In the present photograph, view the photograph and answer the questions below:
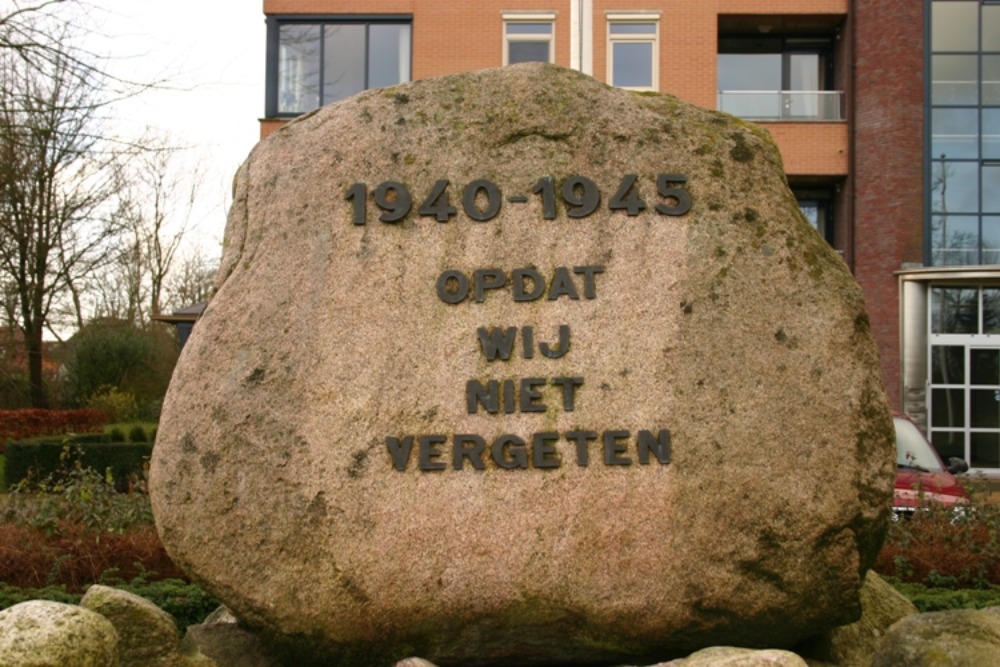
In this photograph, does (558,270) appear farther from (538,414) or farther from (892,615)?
(892,615)

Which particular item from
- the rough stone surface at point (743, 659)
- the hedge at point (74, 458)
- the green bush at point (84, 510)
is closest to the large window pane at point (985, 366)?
the hedge at point (74, 458)

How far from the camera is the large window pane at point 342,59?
72.5 ft

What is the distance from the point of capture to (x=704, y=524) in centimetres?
484

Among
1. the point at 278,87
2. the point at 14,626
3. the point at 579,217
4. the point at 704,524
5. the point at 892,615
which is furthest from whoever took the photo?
the point at 278,87

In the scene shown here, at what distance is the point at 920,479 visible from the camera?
9.20 metres

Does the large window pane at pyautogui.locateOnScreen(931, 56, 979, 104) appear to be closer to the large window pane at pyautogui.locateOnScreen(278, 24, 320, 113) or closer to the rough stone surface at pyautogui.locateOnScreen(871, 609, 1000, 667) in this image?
the large window pane at pyautogui.locateOnScreen(278, 24, 320, 113)

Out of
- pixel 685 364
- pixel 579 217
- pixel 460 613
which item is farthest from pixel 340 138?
pixel 460 613

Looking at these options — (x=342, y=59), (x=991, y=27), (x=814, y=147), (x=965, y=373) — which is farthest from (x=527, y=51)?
(x=965, y=373)

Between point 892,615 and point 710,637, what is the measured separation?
1.66 m

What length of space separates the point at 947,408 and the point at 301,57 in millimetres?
15006

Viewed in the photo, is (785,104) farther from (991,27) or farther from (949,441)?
(949,441)

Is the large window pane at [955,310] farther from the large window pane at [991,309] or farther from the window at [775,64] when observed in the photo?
the window at [775,64]

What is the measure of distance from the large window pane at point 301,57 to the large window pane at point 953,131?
12782mm

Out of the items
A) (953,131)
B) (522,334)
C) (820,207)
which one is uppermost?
(953,131)
